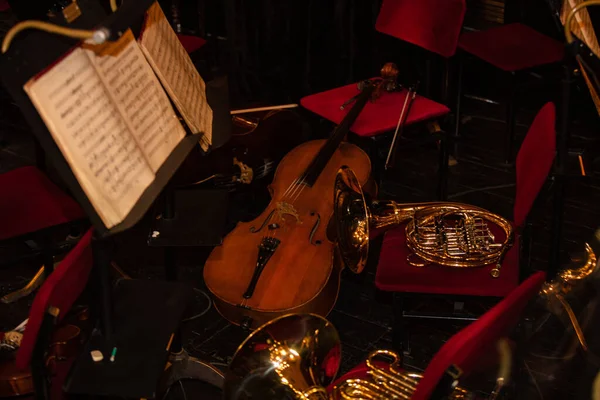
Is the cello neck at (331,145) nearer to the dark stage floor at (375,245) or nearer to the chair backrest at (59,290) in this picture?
the dark stage floor at (375,245)

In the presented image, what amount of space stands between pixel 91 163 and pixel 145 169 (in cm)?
20

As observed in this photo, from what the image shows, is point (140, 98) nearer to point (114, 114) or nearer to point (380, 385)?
point (114, 114)

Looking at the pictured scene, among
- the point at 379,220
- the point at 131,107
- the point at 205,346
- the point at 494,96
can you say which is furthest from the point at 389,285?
the point at 494,96

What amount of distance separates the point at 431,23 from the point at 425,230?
1.25 meters

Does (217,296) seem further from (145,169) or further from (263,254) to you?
(145,169)

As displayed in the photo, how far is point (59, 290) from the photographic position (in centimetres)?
191

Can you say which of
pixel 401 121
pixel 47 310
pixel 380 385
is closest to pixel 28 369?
pixel 47 310

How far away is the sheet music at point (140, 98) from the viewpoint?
178 cm

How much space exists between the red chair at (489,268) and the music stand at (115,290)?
745 millimetres

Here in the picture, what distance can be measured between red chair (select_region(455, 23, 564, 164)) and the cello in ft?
3.51

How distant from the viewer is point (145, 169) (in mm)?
1805

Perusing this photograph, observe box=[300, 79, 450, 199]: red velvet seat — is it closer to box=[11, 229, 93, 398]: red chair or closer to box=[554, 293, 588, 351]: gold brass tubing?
box=[554, 293, 588, 351]: gold brass tubing

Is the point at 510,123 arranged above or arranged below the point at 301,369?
below

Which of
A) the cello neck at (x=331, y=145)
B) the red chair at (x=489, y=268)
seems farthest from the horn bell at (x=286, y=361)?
the cello neck at (x=331, y=145)
